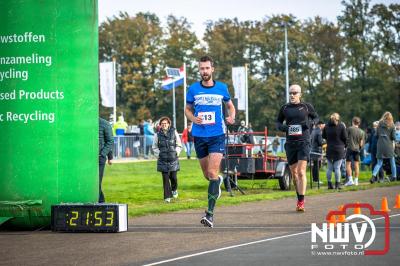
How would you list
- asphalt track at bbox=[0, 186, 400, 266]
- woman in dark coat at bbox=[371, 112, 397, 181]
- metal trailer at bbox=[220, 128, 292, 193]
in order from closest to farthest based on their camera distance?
asphalt track at bbox=[0, 186, 400, 266] → metal trailer at bbox=[220, 128, 292, 193] → woman in dark coat at bbox=[371, 112, 397, 181]

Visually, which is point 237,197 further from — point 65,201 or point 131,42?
point 131,42

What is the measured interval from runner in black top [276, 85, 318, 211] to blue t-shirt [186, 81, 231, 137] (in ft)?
9.72

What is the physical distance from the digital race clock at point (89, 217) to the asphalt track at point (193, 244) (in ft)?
0.59

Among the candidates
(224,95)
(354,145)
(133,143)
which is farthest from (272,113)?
(224,95)

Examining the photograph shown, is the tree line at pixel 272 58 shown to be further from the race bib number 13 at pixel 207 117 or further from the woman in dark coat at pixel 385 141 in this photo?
the race bib number 13 at pixel 207 117

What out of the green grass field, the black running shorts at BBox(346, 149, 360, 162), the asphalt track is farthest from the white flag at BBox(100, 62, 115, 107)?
the asphalt track

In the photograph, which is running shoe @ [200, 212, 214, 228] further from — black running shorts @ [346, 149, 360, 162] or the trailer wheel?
black running shorts @ [346, 149, 360, 162]

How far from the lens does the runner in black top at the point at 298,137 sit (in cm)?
1552

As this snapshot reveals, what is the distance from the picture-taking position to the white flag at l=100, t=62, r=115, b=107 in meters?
50.3

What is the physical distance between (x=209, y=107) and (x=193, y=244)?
2866 mm

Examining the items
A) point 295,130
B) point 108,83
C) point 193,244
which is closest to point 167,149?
point 295,130

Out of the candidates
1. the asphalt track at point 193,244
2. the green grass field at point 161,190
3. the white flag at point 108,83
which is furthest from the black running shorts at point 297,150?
the white flag at point 108,83

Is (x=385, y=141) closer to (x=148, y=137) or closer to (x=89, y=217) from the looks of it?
(x=89, y=217)

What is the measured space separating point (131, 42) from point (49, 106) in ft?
232
